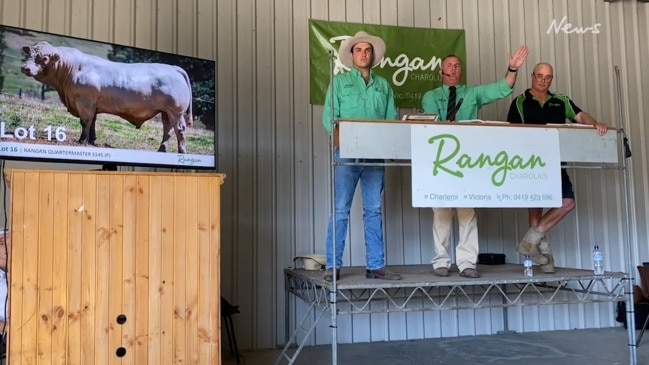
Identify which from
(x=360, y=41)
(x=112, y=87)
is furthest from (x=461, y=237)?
(x=112, y=87)

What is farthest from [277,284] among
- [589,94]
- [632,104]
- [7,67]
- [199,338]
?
[632,104]

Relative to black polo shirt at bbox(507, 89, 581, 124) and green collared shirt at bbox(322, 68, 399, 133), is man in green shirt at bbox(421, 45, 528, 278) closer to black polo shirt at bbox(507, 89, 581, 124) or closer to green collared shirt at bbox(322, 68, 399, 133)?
black polo shirt at bbox(507, 89, 581, 124)

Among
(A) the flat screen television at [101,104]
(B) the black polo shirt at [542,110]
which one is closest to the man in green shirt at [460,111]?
(B) the black polo shirt at [542,110]

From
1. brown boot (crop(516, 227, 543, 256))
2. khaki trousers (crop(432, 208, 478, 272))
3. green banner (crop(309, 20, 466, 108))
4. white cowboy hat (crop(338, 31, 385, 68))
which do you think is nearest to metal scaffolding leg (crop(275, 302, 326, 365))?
khaki trousers (crop(432, 208, 478, 272))

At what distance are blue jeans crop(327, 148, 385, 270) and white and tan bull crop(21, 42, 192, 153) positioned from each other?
3.65 ft

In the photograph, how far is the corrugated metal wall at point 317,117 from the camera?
4637 mm

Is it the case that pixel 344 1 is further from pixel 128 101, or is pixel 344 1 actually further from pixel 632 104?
pixel 632 104

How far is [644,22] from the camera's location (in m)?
5.92

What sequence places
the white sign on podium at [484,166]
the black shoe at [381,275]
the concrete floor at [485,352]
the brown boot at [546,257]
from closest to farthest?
1. the white sign on podium at [484,166]
2. the black shoe at [381,275]
3. the brown boot at [546,257]
4. the concrete floor at [485,352]

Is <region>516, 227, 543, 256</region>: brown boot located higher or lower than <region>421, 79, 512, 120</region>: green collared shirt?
lower

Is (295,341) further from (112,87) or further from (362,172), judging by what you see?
(112,87)

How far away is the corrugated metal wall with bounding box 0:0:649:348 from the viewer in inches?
183

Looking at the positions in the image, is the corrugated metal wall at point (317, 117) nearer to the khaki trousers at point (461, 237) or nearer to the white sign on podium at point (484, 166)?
the khaki trousers at point (461, 237)

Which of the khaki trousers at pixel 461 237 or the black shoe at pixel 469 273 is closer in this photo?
the black shoe at pixel 469 273
